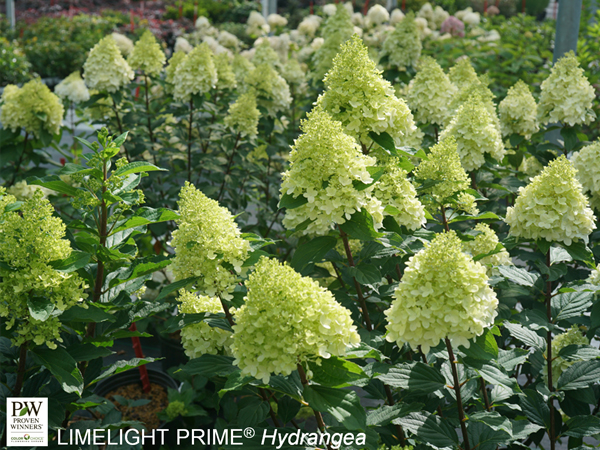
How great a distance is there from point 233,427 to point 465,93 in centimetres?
209

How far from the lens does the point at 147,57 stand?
3.76 meters

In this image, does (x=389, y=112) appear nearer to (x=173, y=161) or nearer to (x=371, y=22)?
(x=173, y=161)

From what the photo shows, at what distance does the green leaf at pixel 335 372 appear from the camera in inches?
53.7

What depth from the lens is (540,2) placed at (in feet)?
45.3

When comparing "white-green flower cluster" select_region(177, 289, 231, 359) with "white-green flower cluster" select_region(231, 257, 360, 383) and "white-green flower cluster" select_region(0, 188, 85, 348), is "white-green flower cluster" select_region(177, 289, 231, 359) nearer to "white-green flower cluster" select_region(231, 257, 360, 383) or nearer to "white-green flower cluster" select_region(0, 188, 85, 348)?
"white-green flower cluster" select_region(0, 188, 85, 348)

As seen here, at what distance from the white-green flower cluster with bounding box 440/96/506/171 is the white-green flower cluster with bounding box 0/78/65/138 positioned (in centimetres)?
236

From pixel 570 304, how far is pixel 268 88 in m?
2.67

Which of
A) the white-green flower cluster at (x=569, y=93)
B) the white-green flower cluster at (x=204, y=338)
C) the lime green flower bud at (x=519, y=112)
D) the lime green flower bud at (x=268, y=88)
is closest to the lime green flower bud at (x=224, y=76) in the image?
the lime green flower bud at (x=268, y=88)

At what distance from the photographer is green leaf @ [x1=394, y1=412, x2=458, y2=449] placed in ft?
5.31

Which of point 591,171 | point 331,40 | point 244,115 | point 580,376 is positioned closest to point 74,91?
point 244,115

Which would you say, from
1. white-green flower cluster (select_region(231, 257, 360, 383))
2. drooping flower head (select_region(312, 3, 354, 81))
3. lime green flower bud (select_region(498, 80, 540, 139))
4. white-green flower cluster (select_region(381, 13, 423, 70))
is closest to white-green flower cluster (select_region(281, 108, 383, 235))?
white-green flower cluster (select_region(231, 257, 360, 383))

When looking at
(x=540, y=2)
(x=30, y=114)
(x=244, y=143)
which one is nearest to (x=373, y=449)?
(x=244, y=143)

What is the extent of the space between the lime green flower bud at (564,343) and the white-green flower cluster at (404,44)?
226 centimetres

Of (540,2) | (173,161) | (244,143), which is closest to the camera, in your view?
(244,143)
